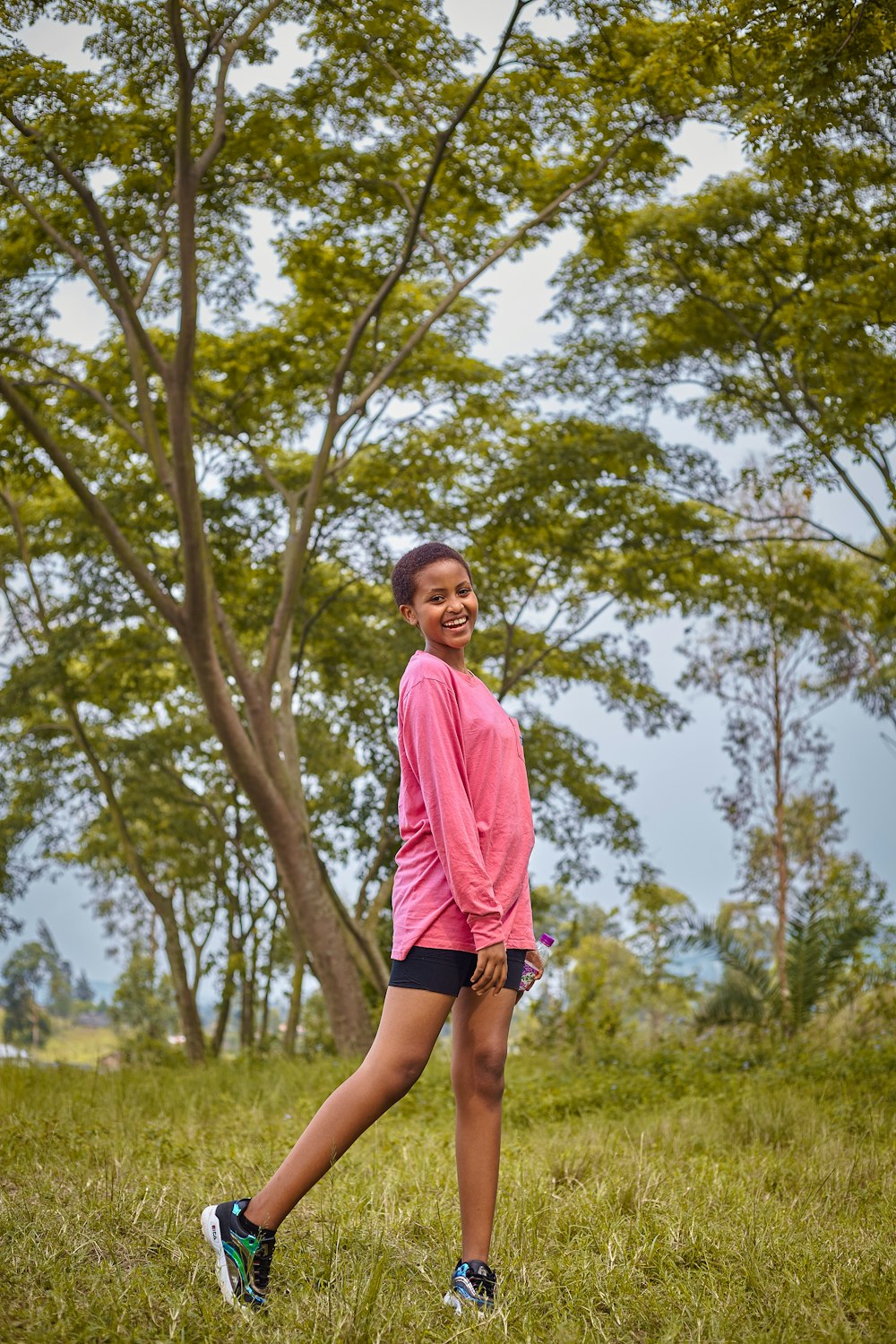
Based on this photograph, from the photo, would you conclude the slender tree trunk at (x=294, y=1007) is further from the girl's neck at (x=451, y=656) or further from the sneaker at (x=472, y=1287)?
the girl's neck at (x=451, y=656)

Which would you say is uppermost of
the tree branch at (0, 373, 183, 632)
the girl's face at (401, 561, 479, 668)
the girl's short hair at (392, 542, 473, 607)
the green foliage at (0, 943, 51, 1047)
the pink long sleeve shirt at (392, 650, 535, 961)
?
the tree branch at (0, 373, 183, 632)

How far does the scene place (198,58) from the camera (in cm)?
743

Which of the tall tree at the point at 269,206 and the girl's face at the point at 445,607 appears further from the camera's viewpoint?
the tall tree at the point at 269,206

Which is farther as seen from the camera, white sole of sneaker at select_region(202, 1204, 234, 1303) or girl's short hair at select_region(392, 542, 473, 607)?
girl's short hair at select_region(392, 542, 473, 607)

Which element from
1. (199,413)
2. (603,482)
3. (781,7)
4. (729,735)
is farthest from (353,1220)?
(729,735)

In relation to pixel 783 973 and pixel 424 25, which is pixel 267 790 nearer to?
pixel 783 973

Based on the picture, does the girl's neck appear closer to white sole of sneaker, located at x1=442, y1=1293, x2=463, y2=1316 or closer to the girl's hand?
the girl's hand

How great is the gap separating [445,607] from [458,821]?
0.59m

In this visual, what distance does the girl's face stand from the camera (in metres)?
2.88

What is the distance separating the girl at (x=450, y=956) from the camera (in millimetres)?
2553

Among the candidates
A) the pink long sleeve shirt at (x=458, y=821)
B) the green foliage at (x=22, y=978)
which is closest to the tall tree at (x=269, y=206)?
the pink long sleeve shirt at (x=458, y=821)

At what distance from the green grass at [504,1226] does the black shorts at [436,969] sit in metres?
0.60

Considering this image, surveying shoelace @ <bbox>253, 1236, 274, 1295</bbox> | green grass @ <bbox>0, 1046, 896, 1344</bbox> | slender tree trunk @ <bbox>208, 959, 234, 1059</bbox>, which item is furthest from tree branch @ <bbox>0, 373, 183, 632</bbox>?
slender tree trunk @ <bbox>208, 959, 234, 1059</bbox>

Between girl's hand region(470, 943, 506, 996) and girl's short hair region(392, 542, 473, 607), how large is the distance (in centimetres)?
92
